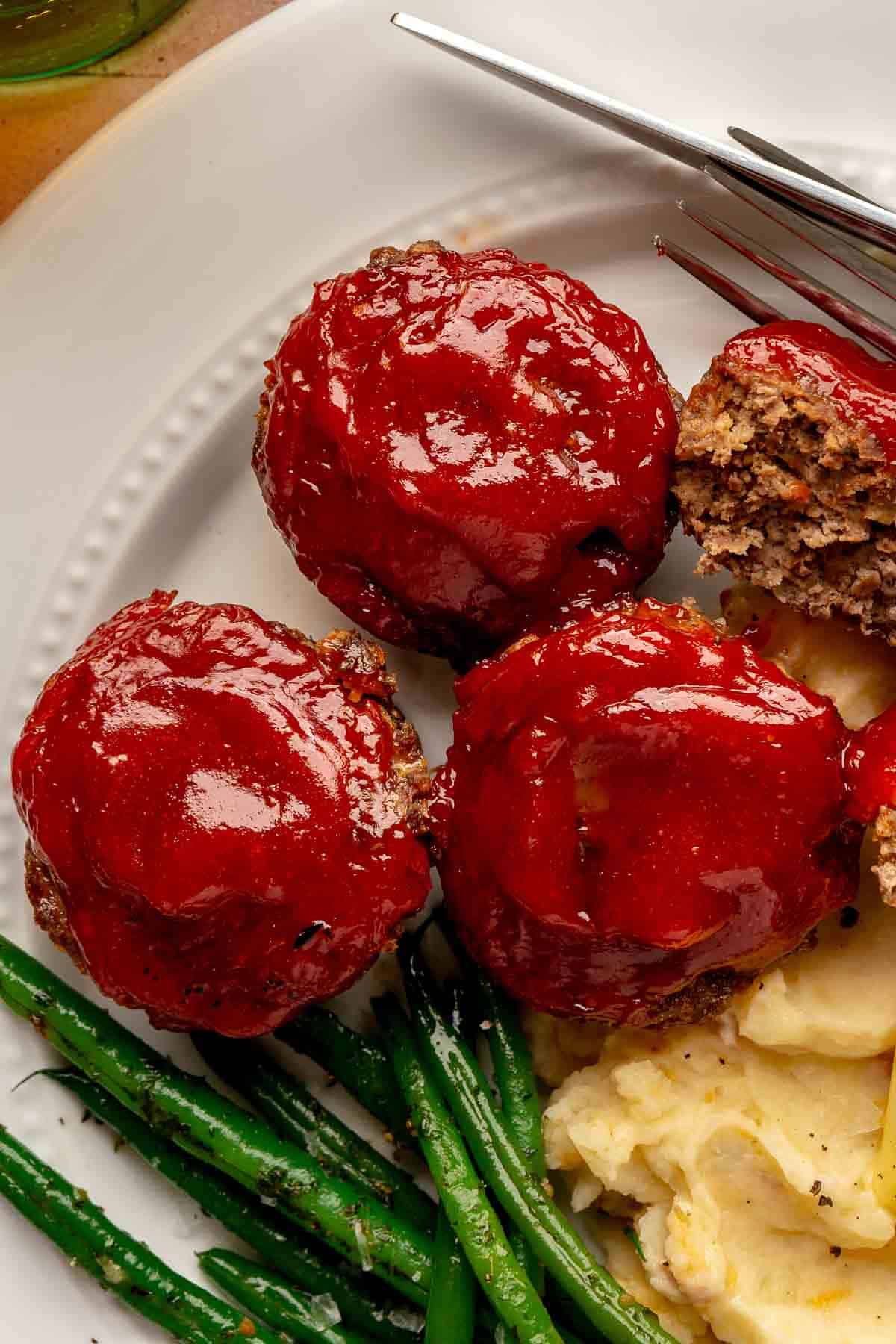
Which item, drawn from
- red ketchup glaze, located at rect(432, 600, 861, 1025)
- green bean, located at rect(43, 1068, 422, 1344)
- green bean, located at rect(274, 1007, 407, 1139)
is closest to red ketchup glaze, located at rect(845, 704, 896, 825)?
red ketchup glaze, located at rect(432, 600, 861, 1025)

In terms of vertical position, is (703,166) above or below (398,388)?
below

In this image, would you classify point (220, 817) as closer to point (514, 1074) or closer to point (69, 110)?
point (514, 1074)

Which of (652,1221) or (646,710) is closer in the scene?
(646,710)

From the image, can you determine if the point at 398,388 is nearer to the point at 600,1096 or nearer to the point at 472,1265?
the point at 600,1096

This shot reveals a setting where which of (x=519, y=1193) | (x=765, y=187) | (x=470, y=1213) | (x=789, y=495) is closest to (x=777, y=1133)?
(x=519, y=1193)

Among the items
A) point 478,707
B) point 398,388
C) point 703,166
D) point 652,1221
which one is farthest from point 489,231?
point 652,1221

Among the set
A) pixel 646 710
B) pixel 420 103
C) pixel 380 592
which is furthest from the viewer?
pixel 420 103

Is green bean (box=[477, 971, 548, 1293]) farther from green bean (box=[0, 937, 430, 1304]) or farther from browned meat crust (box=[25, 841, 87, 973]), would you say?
browned meat crust (box=[25, 841, 87, 973])
